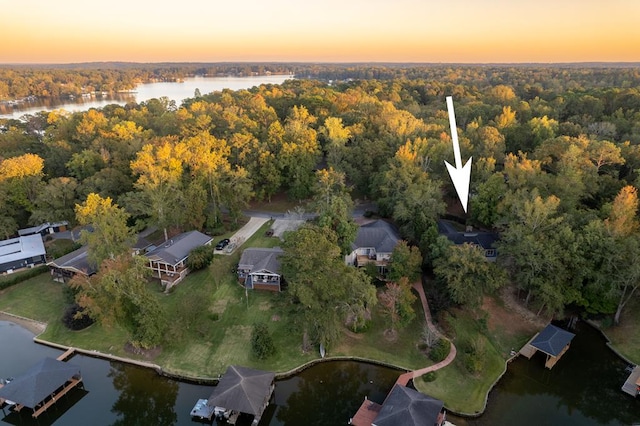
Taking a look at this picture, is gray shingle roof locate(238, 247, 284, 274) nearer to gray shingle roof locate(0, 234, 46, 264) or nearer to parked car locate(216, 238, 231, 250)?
parked car locate(216, 238, 231, 250)

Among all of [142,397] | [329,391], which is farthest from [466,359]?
[142,397]

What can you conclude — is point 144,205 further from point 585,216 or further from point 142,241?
point 585,216

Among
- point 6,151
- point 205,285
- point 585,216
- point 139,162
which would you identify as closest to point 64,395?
point 205,285

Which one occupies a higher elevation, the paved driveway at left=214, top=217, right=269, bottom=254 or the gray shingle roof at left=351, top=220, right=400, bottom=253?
the gray shingle roof at left=351, top=220, right=400, bottom=253

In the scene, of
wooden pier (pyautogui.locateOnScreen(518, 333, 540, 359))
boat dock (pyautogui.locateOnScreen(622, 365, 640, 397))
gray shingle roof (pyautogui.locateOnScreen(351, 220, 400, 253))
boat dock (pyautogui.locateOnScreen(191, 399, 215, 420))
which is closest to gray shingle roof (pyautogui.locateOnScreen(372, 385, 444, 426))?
boat dock (pyautogui.locateOnScreen(191, 399, 215, 420))

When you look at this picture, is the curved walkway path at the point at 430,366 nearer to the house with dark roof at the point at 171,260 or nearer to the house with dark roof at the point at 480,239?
the house with dark roof at the point at 480,239

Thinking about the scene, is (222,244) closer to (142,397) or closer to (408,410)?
(142,397)
